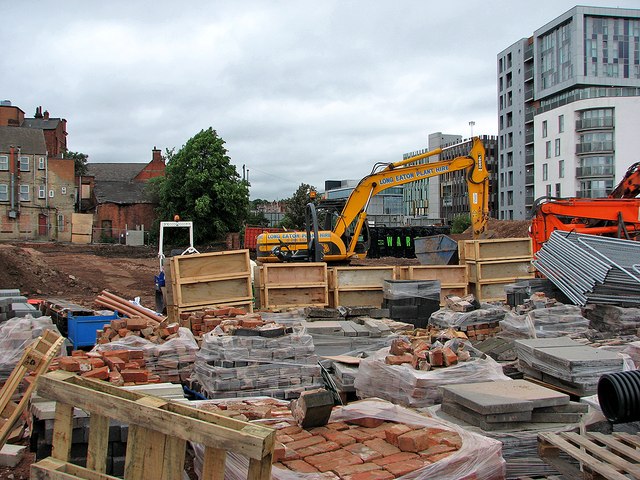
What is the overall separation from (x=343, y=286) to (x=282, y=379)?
5.52 metres

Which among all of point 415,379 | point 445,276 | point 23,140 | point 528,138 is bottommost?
point 415,379

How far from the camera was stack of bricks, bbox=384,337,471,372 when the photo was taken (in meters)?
6.54

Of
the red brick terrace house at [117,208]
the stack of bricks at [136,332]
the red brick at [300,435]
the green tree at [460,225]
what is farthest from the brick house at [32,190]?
the red brick at [300,435]

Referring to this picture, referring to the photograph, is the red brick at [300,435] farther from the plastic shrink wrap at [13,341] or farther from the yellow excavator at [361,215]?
the yellow excavator at [361,215]

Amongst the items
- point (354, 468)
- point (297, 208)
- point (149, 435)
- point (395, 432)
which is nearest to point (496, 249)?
point (395, 432)

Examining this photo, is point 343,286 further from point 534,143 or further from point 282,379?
point 534,143

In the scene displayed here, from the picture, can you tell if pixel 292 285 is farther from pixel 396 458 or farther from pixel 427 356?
pixel 396 458

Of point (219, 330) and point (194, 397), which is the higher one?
point (219, 330)

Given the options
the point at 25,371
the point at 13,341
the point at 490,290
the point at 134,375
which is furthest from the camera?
the point at 490,290

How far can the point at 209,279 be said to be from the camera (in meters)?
11.3

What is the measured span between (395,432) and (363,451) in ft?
1.02

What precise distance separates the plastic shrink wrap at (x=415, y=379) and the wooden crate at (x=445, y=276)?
6.32 metres

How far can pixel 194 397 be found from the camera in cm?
775

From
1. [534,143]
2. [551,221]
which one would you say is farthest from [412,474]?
[534,143]
